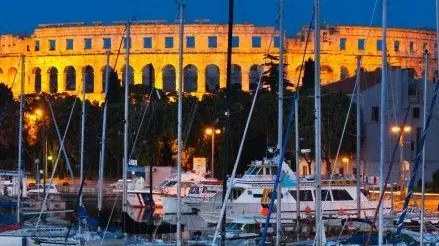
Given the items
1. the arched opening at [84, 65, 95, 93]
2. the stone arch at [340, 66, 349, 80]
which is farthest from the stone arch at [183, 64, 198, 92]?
the stone arch at [340, 66, 349, 80]

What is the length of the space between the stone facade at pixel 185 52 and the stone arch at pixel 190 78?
0.33ft

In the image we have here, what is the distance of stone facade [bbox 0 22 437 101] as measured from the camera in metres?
108

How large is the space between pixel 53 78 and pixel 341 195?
275 feet

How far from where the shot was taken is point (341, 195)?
3509cm

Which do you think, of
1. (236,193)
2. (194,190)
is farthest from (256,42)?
(236,193)

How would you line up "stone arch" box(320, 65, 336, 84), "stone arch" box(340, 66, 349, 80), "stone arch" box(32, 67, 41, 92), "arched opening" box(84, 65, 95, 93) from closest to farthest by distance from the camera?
"stone arch" box(320, 65, 336, 84)
"stone arch" box(340, 66, 349, 80)
"arched opening" box(84, 65, 95, 93)
"stone arch" box(32, 67, 41, 92)

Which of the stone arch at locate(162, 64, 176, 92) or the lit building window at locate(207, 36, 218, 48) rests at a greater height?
the lit building window at locate(207, 36, 218, 48)

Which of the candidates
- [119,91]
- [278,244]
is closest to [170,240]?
[278,244]

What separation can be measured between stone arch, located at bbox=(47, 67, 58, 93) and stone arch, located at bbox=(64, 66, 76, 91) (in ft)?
3.69

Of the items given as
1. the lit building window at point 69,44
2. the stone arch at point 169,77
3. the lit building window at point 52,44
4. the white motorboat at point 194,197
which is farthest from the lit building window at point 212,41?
the white motorboat at point 194,197

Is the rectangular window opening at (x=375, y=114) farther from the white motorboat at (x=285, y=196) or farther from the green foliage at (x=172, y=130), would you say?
the white motorboat at (x=285, y=196)

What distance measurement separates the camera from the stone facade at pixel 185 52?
107750mm

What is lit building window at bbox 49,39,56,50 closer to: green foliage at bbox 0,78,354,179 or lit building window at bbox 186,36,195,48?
lit building window at bbox 186,36,195,48

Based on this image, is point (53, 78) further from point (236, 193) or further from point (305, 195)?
point (305, 195)
